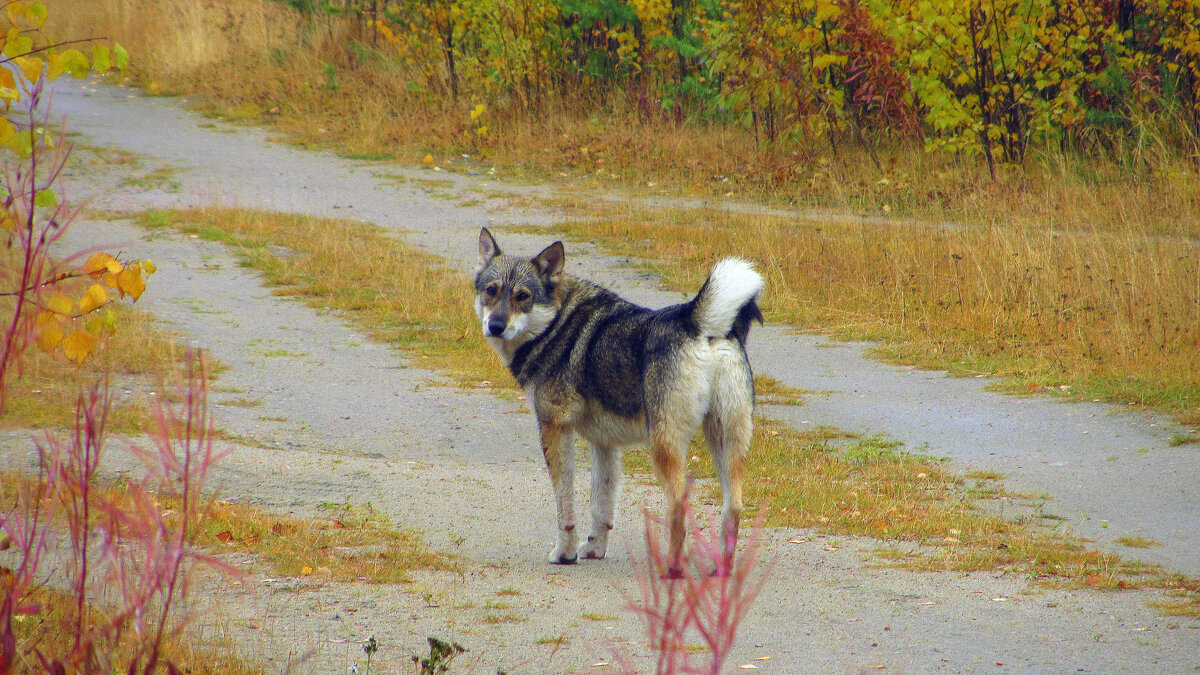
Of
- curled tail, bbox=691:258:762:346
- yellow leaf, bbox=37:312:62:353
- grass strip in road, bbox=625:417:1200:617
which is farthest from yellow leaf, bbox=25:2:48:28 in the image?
grass strip in road, bbox=625:417:1200:617

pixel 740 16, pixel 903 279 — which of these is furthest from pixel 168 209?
pixel 903 279

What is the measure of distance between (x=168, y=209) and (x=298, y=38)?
456 inches

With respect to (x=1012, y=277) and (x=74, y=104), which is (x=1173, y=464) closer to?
(x=1012, y=277)

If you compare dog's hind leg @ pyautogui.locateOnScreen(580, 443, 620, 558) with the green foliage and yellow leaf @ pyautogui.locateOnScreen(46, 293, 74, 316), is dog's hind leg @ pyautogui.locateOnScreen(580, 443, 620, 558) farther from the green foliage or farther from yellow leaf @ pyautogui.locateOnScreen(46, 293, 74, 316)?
the green foliage

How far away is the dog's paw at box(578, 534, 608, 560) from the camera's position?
19.5 ft

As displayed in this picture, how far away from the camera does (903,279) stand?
11.7 metres

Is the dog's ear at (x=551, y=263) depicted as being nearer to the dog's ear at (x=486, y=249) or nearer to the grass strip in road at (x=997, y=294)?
the dog's ear at (x=486, y=249)

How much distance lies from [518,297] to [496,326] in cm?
25

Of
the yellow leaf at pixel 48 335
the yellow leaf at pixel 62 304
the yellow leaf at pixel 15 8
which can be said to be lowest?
the yellow leaf at pixel 48 335

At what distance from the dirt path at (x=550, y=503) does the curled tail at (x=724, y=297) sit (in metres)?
1.12

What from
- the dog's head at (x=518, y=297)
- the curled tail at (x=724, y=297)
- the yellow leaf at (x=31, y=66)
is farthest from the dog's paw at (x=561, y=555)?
the yellow leaf at (x=31, y=66)

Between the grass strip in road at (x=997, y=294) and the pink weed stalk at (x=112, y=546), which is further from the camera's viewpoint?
the grass strip in road at (x=997, y=294)

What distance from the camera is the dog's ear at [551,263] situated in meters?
6.32

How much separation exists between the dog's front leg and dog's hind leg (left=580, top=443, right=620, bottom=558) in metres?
0.14
